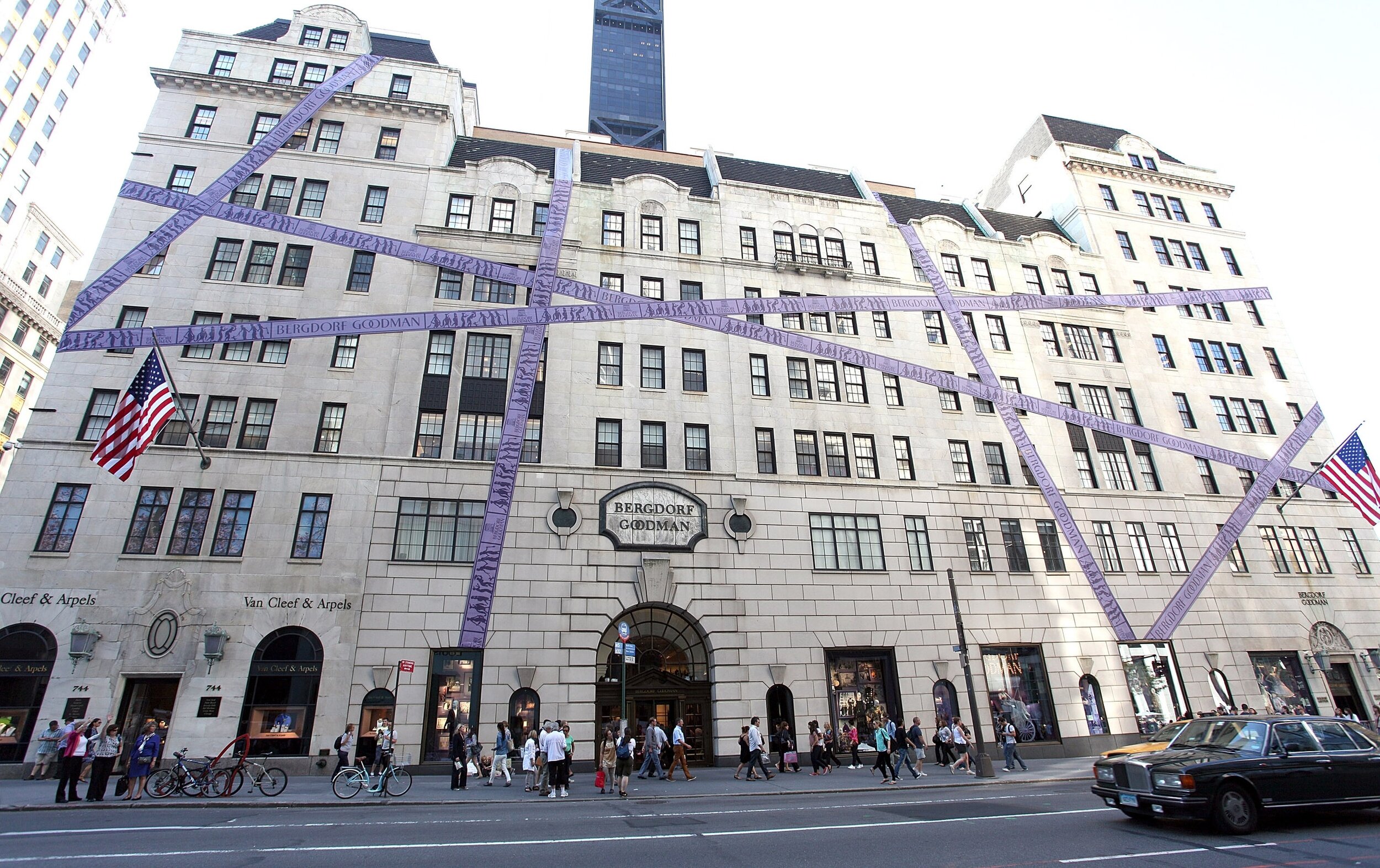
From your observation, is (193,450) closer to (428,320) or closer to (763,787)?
(428,320)

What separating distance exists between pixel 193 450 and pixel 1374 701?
5473cm

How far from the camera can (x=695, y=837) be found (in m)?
11.1

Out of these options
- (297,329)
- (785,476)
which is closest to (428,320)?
(297,329)

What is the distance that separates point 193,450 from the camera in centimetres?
2556

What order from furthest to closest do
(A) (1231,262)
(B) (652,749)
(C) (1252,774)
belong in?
(A) (1231,262), (B) (652,749), (C) (1252,774)

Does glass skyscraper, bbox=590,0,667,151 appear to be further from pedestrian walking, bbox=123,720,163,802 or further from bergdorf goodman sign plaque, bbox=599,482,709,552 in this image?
pedestrian walking, bbox=123,720,163,802

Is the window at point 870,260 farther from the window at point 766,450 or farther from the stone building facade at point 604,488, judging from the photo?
the window at point 766,450

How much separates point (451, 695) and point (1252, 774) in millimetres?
22927

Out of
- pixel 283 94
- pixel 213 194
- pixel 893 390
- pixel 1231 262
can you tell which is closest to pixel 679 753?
pixel 893 390

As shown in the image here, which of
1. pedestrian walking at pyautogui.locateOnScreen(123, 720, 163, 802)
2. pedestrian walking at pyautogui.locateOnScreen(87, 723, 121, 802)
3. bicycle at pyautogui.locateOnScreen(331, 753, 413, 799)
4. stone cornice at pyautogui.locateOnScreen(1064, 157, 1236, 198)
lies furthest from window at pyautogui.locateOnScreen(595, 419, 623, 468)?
stone cornice at pyautogui.locateOnScreen(1064, 157, 1236, 198)

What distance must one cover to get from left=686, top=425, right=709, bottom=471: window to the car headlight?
795 inches

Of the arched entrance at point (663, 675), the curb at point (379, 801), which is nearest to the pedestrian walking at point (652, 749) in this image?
the arched entrance at point (663, 675)

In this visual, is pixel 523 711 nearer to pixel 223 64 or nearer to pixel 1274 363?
pixel 223 64

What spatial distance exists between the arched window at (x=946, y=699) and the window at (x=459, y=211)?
1183 inches
